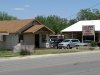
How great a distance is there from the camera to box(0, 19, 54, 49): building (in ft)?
176

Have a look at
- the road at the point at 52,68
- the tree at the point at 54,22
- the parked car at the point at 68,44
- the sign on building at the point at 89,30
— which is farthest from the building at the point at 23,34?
the tree at the point at 54,22

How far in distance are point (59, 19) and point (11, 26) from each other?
190ft

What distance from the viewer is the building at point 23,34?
53.6 meters

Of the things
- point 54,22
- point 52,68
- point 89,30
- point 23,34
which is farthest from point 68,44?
point 54,22

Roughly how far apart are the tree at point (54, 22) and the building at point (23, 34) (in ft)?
124

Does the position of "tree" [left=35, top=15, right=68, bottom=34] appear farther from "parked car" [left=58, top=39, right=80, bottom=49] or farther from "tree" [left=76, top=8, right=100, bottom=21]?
"parked car" [left=58, top=39, right=80, bottom=49]

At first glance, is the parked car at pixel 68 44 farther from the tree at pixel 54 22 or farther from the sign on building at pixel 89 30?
the tree at pixel 54 22

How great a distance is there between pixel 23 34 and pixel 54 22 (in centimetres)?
4586

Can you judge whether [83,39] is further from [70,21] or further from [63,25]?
[70,21]

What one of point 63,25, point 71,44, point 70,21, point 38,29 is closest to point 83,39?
point 71,44

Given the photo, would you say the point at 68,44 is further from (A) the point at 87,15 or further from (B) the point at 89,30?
(A) the point at 87,15

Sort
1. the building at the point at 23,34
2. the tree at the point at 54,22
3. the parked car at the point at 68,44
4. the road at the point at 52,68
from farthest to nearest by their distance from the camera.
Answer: the tree at the point at 54,22, the parked car at the point at 68,44, the building at the point at 23,34, the road at the point at 52,68

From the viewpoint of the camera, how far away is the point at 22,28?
54.0 meters

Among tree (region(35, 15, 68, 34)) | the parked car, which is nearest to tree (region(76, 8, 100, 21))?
tree (region(35, 15, 68, 34))
